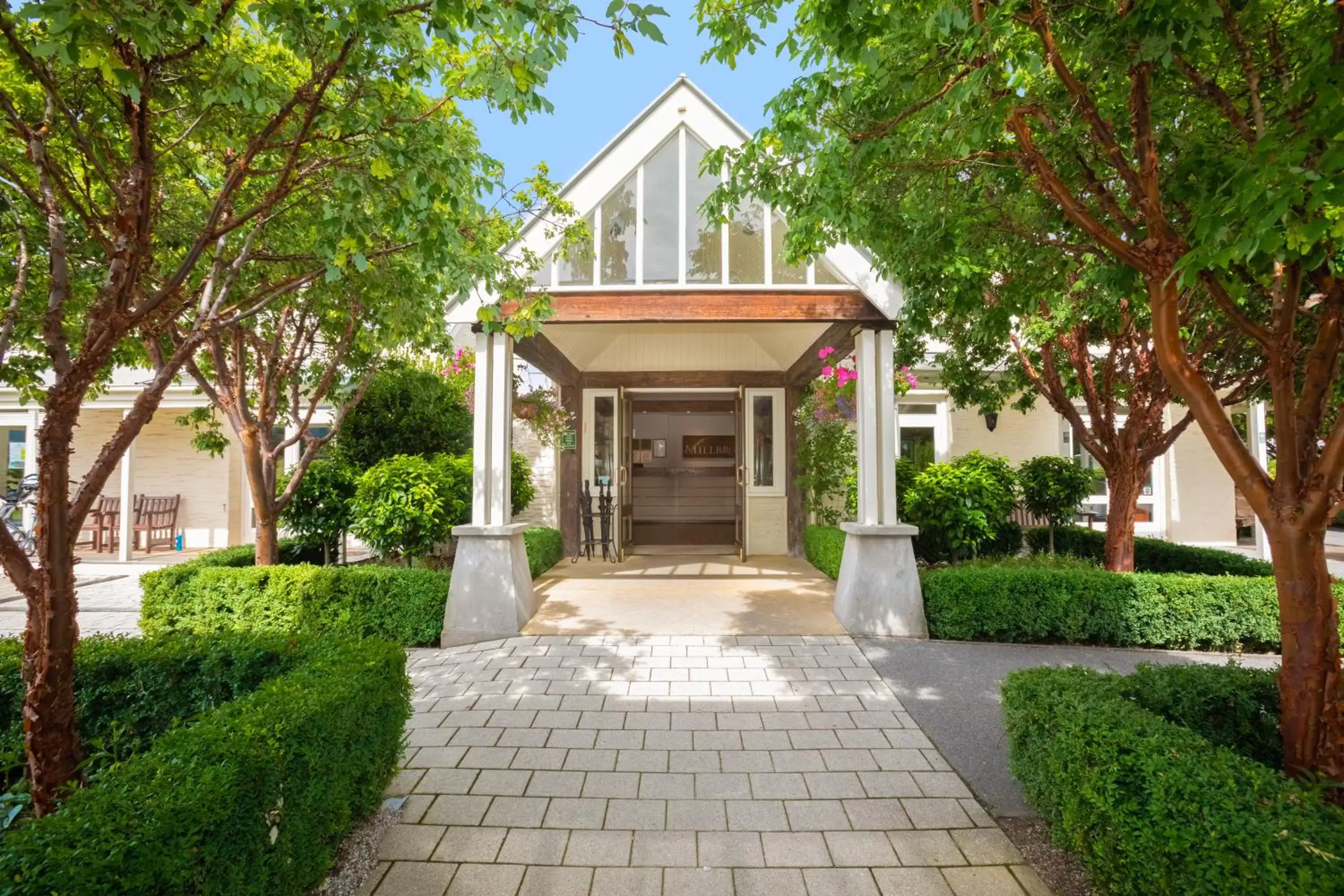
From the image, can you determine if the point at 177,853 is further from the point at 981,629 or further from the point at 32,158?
the point at 981,629

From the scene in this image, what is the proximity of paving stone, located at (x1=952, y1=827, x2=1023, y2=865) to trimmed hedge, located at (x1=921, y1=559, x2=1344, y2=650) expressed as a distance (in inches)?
106

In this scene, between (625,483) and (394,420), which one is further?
(625,483)

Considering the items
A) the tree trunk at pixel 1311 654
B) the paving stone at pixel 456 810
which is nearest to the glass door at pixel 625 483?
the paving stone at pixel 456 810

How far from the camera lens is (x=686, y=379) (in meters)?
8.34

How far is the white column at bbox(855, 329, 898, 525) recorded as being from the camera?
505cm

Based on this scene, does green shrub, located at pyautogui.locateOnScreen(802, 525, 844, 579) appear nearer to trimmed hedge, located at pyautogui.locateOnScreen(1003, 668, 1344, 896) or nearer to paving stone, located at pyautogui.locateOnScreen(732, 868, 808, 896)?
trimmed hedge, located at pyautogui.locateOnScreen(1003, 668, 1344, 896)

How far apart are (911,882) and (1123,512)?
510 centimetres

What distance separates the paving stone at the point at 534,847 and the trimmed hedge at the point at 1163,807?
173 cm

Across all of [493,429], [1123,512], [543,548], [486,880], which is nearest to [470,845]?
[486,880]

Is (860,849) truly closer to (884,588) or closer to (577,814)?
(577,814)

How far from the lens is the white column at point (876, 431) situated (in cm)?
505

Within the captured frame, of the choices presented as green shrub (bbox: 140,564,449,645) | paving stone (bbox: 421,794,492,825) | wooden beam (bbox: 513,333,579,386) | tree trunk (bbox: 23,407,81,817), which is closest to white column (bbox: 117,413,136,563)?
green shrub (bbox: 140,564,449,645)

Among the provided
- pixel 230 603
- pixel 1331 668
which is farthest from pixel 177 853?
pixel 230 603

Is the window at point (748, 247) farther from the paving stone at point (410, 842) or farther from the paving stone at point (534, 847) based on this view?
the paving stone at point (410, 842)
